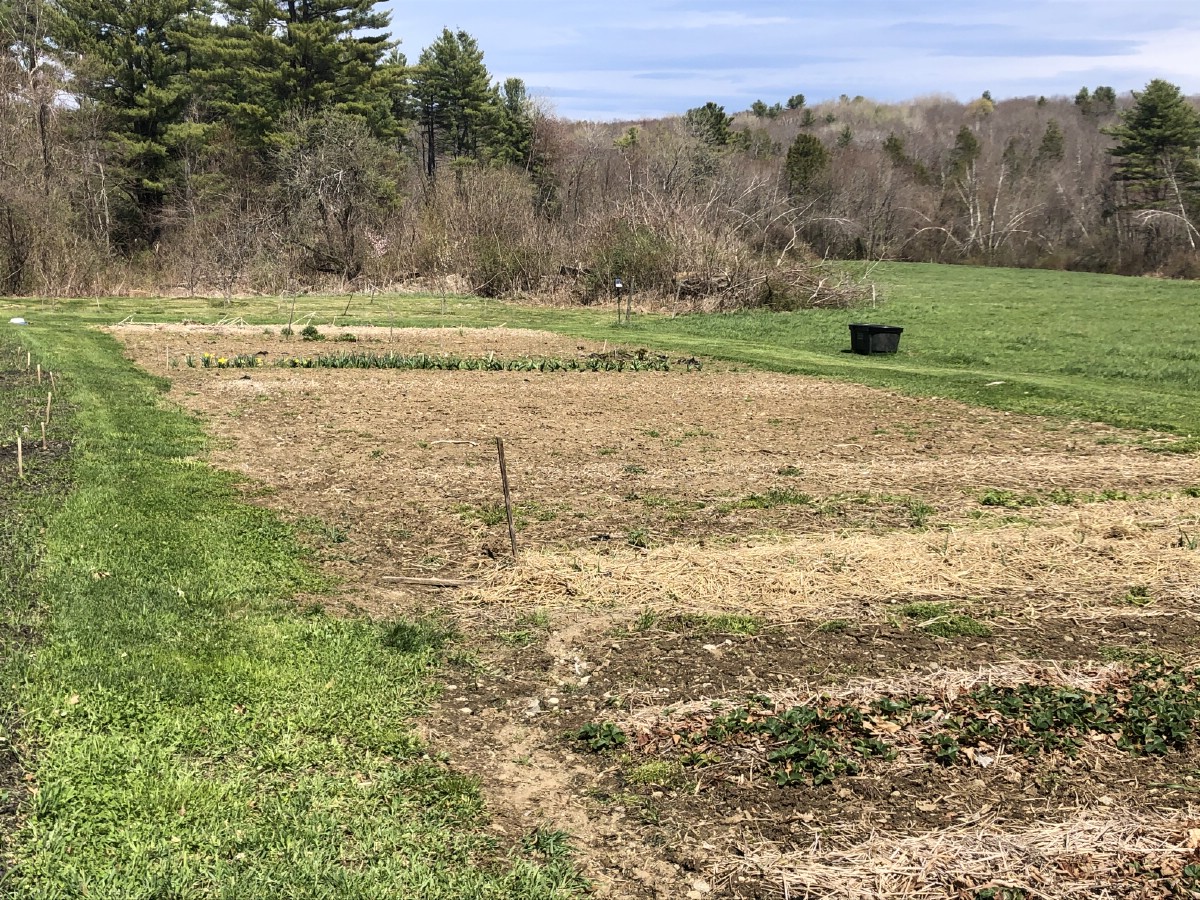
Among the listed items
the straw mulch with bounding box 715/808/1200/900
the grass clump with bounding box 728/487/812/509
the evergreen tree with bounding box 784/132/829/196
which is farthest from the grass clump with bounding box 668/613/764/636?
the evergreen tree with bounding box 784/132/829/196

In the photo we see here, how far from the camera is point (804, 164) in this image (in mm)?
75375

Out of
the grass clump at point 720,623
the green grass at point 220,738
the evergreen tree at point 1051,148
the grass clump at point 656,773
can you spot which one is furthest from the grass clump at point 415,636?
the evergreen tree at point 1051,148

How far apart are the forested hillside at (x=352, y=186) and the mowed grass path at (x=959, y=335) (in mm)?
2995

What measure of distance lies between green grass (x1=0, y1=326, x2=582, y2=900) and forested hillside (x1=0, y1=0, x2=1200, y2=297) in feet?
83.4

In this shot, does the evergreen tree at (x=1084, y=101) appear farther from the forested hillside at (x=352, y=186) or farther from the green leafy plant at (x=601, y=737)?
the green leafy plant at (x=601, y=737)

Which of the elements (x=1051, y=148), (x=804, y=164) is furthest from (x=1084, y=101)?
(x=804, y=164)

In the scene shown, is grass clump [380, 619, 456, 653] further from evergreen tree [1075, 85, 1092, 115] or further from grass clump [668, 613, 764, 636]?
evergreen tree [1075, 85, 1092, 115]

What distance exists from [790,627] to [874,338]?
15772 mm

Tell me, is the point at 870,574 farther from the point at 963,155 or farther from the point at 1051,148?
the point at 1051,148

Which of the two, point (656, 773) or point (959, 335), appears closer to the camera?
point (656, 773)

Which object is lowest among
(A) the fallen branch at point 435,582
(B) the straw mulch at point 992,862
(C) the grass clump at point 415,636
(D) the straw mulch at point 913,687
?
(B) the straw mulch at point 992,862

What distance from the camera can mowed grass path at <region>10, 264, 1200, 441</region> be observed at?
15.1 metres

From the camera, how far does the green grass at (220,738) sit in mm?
3406

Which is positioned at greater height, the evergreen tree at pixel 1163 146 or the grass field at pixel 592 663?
the evergreen tree at pixel 1163 146
